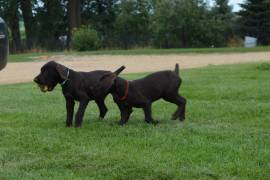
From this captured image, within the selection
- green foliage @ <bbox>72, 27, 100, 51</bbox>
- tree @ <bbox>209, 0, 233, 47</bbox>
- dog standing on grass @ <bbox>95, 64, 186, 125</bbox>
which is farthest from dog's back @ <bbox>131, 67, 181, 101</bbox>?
tree @ <bbox>209, 0, 233, 47</bbox>

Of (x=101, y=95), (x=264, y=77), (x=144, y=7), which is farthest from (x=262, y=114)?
(x=144, y=7)

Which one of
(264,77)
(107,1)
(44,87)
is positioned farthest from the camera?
(107,1)

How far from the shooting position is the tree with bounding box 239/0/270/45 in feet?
157

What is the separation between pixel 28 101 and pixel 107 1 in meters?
54.7

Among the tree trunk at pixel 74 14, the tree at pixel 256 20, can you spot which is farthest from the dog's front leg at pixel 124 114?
the tree trunk at pixel 74 14

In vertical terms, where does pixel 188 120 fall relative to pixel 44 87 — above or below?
below

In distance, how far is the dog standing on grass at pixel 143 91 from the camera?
7645mm

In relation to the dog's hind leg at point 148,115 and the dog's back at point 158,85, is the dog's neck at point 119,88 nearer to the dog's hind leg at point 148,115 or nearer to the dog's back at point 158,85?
the dog's back at point 158,85

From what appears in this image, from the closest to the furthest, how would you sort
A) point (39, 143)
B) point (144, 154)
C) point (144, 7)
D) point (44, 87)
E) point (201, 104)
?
point (144, 154), point (39, 143), point (44, 87), point (201, 104), point (144, 7)

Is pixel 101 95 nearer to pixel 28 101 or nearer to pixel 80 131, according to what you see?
pixel 80 131

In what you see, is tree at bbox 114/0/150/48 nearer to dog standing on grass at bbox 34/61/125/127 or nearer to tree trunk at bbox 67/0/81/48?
tree trunk at bbox 67/0/81/48

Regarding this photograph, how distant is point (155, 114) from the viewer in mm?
8742

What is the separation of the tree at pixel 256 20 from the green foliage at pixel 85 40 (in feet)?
41.5

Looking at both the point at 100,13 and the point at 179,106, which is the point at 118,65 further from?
the point at 100,13
